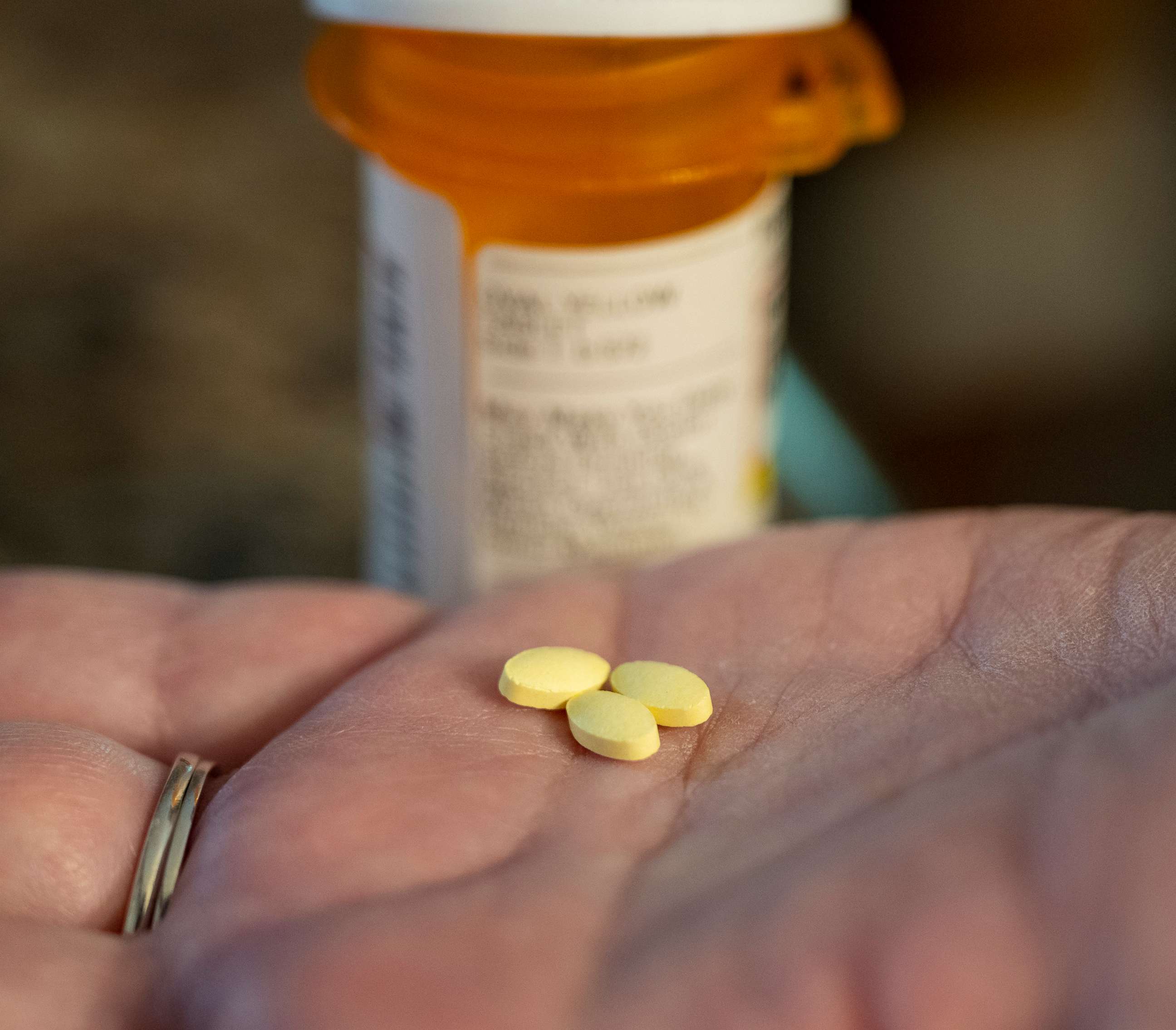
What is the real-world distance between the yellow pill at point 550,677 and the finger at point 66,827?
134 mm

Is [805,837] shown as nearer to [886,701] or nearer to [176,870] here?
[886,701]

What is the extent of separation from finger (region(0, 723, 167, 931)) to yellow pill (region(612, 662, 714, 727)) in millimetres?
177

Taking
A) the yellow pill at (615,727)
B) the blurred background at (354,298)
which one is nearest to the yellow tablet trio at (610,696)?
the yellow pill at (615,727)

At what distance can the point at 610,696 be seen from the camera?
44 cm

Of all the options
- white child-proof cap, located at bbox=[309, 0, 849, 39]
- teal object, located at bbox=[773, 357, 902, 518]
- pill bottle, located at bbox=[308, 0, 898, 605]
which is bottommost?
teal object, located at bbox=[773, 357, 902, 518]

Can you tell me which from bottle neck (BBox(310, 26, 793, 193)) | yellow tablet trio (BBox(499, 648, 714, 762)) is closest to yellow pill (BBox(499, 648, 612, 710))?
yellow tablet trio (BBox(499, 648, 714, 762))

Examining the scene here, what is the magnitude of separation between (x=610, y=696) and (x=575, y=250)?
0.78ft

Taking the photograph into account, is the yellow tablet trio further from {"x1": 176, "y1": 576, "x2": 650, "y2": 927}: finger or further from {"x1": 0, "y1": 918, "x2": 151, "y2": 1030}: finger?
{"x1": 0, "y1": 918, "x2": 151, "y2": 1030}: finger

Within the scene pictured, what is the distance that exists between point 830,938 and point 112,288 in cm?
91

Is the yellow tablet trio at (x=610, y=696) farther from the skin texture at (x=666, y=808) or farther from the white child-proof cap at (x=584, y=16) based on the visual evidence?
the white child-proof cap at (x=584, y=16)

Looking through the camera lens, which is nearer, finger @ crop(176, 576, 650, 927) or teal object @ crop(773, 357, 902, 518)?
finger @ crop(176, 576, 650, 927)

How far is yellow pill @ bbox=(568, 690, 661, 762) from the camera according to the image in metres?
0.43

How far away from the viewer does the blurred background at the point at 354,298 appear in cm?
86

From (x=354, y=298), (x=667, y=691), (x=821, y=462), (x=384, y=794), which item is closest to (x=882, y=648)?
(x=667, y=691)
